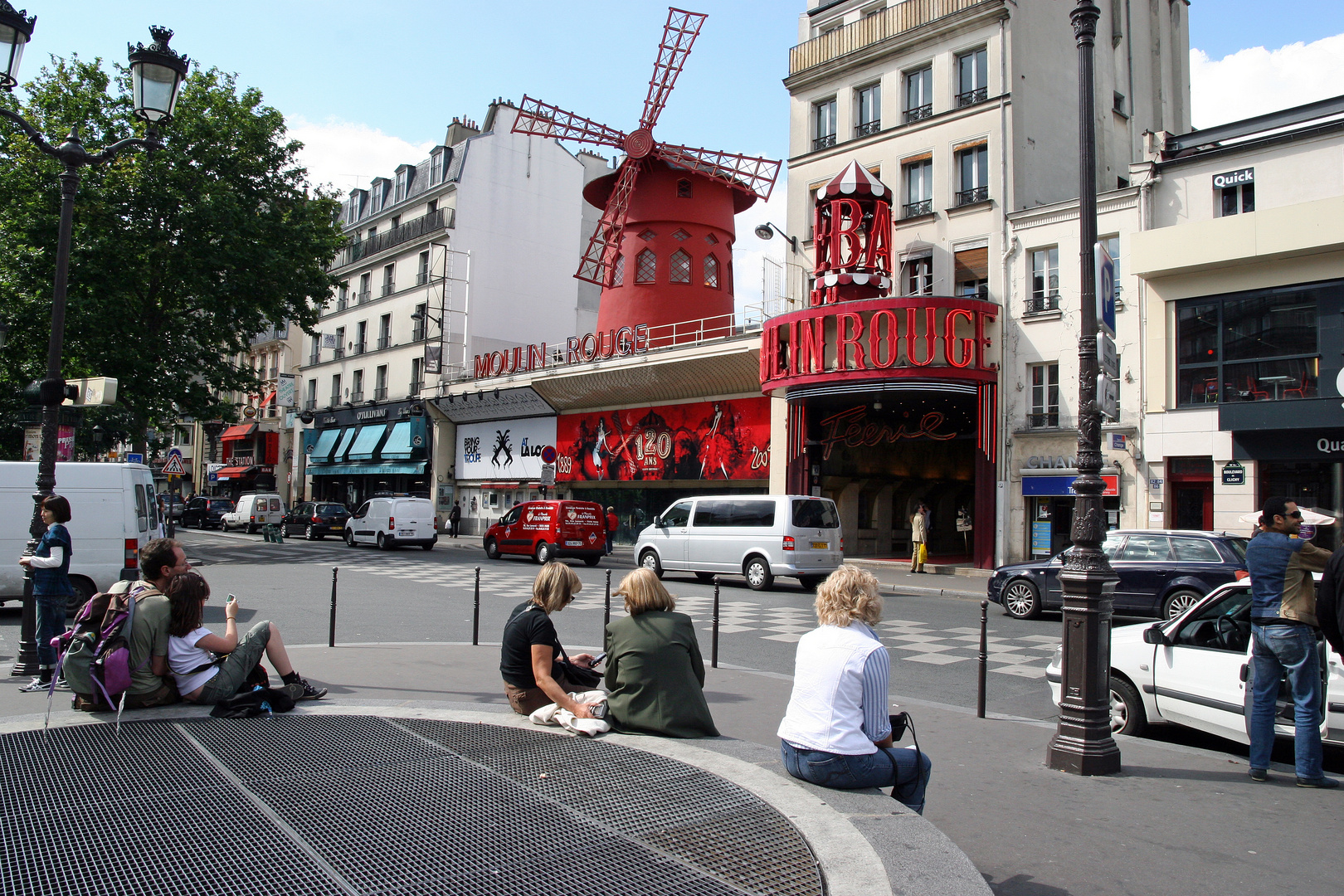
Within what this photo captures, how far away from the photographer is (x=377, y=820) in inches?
151

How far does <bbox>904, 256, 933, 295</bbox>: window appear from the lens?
23.9m

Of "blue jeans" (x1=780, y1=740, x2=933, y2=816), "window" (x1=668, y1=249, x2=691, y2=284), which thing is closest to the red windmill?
"window" (x1=668, y1=249, x2=691, y2=284)

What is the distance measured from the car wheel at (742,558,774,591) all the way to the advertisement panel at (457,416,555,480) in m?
18.6

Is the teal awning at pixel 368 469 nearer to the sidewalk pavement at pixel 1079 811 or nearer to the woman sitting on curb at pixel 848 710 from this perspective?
the sidewalk pavement at pixel 1079 811

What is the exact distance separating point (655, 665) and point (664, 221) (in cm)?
2912

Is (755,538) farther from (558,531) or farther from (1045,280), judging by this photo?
(1045,280)

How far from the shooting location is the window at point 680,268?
32.4 metres

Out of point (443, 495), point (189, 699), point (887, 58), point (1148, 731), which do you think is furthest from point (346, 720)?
point (443, 495)

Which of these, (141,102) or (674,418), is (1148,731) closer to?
(141,102)

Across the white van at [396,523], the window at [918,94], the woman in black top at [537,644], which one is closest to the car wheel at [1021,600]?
the woman in black top at [537,644]

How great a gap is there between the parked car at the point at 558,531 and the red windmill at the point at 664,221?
32.2ft

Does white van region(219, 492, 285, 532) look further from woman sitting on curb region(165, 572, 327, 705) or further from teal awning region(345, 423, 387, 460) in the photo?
woman sitting on curb region(165, 572, 327, 705)

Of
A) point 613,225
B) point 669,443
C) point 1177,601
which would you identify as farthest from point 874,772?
point 613,225

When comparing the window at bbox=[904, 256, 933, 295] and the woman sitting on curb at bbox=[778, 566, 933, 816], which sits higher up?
the window at bbox=[904, 256, 933, 295]
